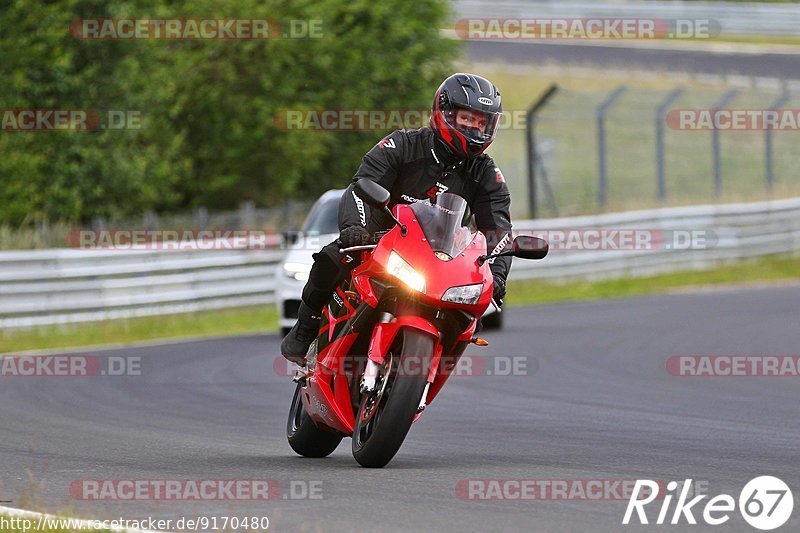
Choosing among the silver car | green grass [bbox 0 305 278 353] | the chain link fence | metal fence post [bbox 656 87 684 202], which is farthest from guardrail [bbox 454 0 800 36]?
the silver car

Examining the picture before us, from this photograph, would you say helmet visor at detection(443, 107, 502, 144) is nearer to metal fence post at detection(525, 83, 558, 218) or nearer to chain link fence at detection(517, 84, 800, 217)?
metal fence post at detection(525, 83, 558, 218)

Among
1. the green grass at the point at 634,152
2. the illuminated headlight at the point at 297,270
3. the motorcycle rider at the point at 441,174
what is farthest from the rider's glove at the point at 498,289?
the green grass at the point at 634,152

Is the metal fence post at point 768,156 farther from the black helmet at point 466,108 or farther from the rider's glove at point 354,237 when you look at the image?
the rider's glove at point 354,237

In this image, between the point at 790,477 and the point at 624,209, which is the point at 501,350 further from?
the point at 624,209

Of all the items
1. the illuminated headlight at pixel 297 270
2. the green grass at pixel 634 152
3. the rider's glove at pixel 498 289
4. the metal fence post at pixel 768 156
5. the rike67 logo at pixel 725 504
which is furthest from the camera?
the green grass at pixel 634 152

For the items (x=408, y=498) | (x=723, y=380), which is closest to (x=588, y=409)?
(x=723, y=380)

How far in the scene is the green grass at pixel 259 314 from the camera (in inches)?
777

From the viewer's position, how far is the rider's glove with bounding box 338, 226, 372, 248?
8.07 metres

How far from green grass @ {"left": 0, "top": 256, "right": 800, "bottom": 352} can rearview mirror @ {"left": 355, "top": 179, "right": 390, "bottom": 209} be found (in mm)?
11553

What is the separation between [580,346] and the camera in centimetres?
1723

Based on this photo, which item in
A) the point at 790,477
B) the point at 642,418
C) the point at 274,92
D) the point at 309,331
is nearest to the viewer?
the point at 790,477

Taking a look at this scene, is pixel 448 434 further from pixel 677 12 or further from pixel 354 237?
pixel 677 12

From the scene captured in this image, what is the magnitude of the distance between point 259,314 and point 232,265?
86 centimetres

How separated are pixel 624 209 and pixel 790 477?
2286 cm
